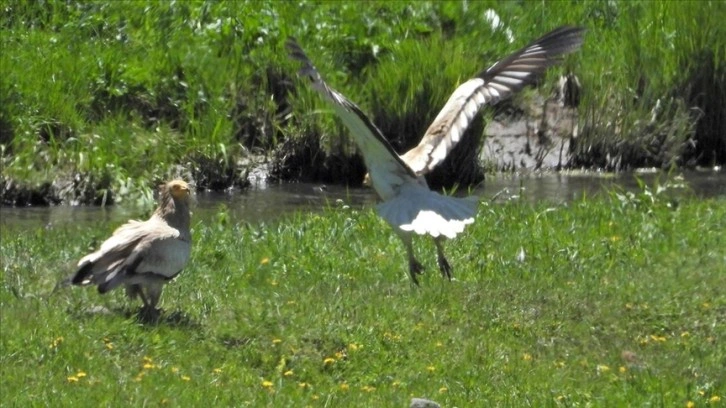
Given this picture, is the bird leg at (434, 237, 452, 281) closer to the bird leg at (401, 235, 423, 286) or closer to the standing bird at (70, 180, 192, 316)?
the bird leg at (401, 235, 423, 286)

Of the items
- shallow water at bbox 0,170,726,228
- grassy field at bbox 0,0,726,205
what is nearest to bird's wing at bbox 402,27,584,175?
shallow water at bbox 0,170,726,228

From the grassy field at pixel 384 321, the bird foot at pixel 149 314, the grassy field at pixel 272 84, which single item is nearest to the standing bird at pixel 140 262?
the bird foot at pixel 149 314

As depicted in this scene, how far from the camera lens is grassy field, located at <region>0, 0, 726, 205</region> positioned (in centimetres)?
1308

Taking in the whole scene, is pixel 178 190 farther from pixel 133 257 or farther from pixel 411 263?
pixel 411 263

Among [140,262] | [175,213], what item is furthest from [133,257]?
[175,213]

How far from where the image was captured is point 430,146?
951cm

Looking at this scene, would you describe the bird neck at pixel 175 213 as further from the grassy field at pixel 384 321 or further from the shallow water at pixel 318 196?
the shallow water at pixel 318 196

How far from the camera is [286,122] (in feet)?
46.3

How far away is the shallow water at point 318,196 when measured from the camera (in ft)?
39.4

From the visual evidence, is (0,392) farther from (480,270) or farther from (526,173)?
(526,173)

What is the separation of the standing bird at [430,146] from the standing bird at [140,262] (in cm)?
110

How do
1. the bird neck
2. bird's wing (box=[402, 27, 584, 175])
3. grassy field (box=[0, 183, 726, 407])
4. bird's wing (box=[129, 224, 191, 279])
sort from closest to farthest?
1. grassy field (box=[0, 183, 726, 407])
2. bird's wing (box=[129, 224, 191, 279])
3. the bird neck
4. bird's wing (box=[402, 27, 584, 175])

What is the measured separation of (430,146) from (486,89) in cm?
74

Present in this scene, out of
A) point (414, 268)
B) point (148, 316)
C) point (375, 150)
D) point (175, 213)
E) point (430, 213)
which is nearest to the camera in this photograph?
A: point (148, 316)
